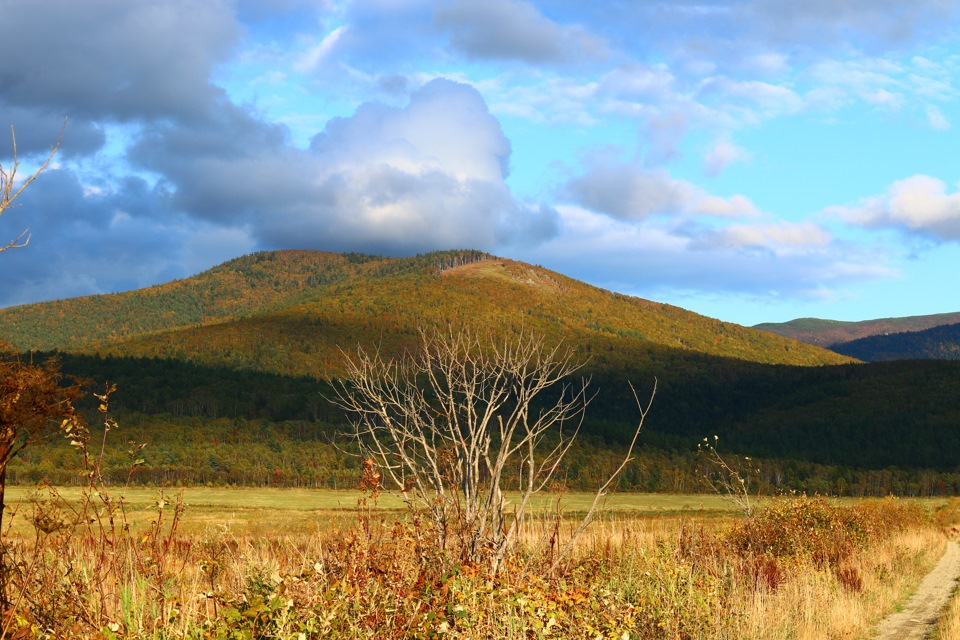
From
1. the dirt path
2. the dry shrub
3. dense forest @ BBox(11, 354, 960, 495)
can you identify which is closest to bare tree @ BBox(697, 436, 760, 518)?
the dry shrub

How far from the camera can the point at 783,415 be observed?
16150 centimetres

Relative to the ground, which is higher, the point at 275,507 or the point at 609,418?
the point at 609,418

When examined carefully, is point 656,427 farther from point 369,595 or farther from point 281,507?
point 369,595

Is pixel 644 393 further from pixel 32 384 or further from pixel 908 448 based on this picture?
pixel 32 384

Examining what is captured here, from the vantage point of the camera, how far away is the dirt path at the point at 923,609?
39.0 feet

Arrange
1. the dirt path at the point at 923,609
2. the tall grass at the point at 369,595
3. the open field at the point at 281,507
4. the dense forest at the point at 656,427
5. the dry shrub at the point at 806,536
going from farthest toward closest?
1. the dense forest at the point at 656,427
2. the open field at the point at 281,507
3. the dry shrub at the point at 806,536
4. the dirt path at the point at 923,609
5. the tall grass at the point at 369,595

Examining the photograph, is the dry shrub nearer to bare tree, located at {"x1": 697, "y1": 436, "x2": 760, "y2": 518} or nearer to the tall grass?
bare tree, located at {"x1": 697, "y1": 436, "x2": 760, "y2": 518}

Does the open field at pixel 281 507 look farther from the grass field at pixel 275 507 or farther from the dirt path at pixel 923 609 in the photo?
the dirt path at pixel 923 609

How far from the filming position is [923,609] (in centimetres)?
1402

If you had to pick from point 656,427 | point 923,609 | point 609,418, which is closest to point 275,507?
point 923,609

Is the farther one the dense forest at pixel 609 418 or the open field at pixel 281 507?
the dense forest at pixel 609 418

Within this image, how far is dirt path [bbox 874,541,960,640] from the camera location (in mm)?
11875

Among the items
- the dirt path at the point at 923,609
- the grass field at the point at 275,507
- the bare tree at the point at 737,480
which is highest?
the bare tree at the point at 737,480

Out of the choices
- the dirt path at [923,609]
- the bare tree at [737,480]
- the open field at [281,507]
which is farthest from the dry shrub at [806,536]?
the open field at [281,507]
